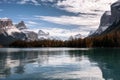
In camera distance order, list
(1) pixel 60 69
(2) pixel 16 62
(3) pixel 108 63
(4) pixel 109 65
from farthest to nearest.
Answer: (2) pixel 16 62
(3) pixel 108 63
(4) pixel 109 65
(1) pixel 60 69

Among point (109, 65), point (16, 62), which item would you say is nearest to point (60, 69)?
point (109, 65)

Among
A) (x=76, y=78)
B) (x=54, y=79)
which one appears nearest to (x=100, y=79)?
(x=76, y=78)

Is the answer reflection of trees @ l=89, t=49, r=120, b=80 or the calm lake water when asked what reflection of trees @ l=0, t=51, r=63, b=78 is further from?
reflection of trees @ l=89, t=49, r=120, b=80

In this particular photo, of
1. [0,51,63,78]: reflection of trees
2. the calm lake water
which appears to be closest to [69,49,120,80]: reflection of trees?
the calm lake water

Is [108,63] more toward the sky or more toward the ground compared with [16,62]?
more toward the ground

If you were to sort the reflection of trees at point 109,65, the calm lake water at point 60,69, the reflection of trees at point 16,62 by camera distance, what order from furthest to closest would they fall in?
the reflection of trees at point 16,62
the reflection of trees at point 109,65
the calm lake water at point 60,69

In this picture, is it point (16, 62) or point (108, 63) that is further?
point (16, 62)

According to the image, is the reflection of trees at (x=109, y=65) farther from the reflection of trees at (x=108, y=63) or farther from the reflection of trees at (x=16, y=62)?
the reflection of trees at (x=16, y=62)

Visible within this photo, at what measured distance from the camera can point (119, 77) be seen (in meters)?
47.2

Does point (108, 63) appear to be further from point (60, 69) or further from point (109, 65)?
point (60, 69)

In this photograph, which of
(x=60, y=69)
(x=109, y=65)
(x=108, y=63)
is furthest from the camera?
(x=108, y=63)

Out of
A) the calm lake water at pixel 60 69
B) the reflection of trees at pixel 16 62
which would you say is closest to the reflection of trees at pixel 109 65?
the calm lake water at pixel 60 69

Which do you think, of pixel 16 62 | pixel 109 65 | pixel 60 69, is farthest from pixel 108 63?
pixel 16 62

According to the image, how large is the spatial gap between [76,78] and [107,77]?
6197 millimetres
